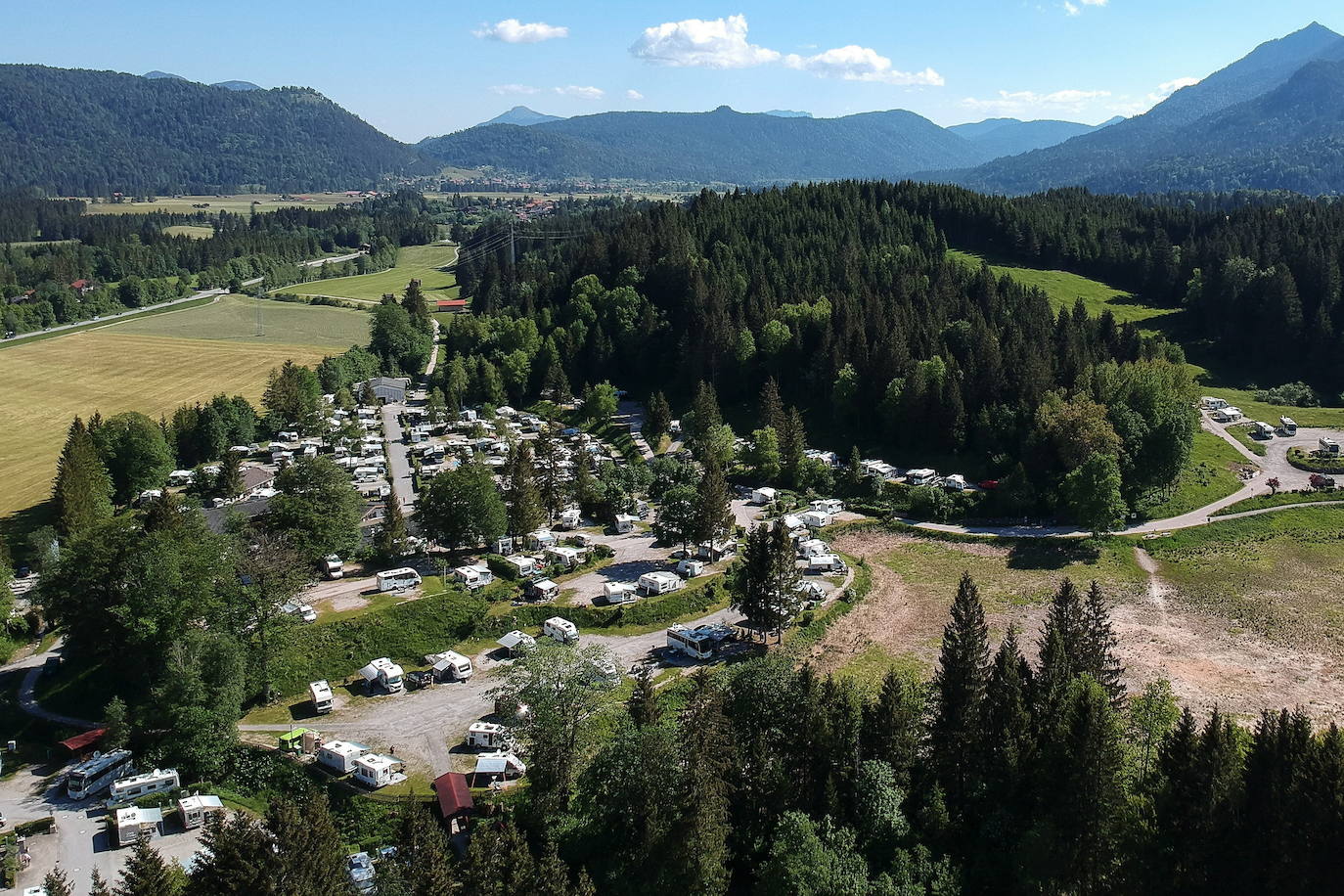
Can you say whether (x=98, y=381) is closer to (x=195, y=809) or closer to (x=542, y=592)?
(x=542, y=592)

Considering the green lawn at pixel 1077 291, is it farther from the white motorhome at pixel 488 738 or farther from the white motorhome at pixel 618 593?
the white motorhome at pixel 488 738

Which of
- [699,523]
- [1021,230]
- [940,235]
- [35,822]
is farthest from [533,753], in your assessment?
[1021,230]

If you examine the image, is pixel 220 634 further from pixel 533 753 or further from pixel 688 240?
pixel 688 240

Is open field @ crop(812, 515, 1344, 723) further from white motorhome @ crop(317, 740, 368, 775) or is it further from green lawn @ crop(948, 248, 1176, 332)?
green lawn @ crop(948, 248, 1176, 332)

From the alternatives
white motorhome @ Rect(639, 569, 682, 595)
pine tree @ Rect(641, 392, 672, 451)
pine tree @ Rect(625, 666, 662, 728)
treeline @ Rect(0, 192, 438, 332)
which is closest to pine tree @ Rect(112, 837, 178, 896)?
pine tree @ Rect(625, 666, 662, 728)

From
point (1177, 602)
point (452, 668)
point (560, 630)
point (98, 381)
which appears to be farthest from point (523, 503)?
point (98, 381)
